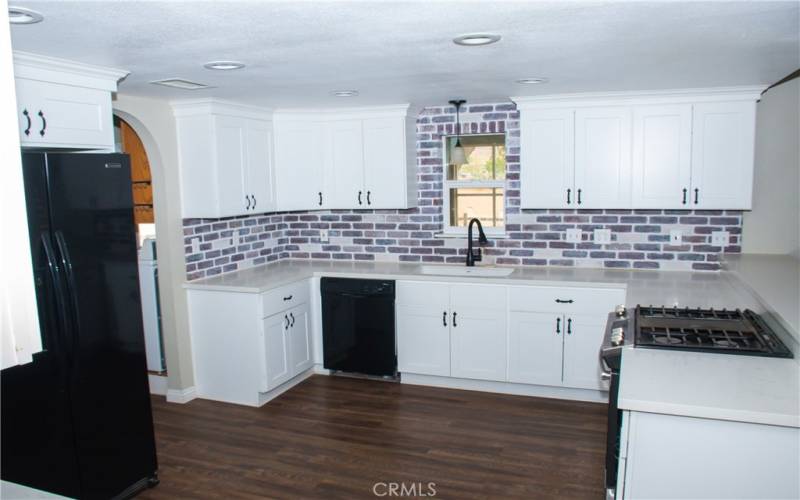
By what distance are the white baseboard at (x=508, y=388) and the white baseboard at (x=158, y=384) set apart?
1.86 metres

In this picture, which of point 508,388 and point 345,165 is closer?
point 508,388

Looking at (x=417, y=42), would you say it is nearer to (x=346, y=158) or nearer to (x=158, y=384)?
(x=346, y=158)

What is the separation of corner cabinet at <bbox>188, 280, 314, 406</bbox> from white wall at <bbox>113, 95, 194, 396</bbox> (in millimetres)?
85

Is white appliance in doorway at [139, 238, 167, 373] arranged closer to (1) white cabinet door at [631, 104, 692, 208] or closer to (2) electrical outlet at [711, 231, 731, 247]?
(1) white cabinet door at [631, 104, 692, 208]

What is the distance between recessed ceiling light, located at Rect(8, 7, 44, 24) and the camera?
6.60ft

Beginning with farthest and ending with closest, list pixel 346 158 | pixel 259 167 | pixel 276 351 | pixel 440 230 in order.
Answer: pixel 440 230, pixel 346 158, pixel 259 167, pixel 276 351

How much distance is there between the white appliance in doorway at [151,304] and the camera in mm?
4590

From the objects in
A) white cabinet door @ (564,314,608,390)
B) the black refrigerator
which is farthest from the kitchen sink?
the black refrigerator

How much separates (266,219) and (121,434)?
8.69ft

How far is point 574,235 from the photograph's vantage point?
4723mm

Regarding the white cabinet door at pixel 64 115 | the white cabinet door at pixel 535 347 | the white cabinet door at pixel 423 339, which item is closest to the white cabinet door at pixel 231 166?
the white cabinet door at pixel 64 115

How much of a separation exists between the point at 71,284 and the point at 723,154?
13.4 ft

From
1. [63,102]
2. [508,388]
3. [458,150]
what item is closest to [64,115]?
[63,102]

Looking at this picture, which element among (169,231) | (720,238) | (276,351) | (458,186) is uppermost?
(458,186)
